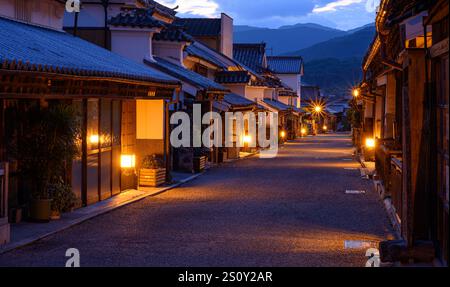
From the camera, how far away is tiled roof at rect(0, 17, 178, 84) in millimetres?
12328

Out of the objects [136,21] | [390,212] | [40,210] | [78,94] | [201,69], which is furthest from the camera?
[201,69]

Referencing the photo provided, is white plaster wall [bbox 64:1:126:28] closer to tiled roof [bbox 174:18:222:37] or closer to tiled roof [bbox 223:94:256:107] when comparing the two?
→ tiled roof [bbox 223:94:256:107]

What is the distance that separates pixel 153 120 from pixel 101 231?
1128 cm

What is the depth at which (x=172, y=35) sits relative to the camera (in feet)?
99.5

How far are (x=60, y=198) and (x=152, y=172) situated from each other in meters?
7.27

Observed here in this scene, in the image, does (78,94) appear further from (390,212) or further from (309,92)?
(309,92)

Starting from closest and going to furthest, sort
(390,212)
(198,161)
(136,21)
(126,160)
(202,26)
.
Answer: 1. (390,212)
2. (126,160)
3. (136,21)
4. (198,161)
5. (202,26)

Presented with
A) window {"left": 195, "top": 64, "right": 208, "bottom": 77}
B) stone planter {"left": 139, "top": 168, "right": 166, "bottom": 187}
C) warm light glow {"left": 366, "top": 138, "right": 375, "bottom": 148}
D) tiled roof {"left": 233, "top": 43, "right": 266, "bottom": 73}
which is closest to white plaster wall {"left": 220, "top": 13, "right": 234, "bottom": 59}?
window {"left": 195, "top": 64, "right": 208, "bottom": 77}

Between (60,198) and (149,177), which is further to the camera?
(149,177)

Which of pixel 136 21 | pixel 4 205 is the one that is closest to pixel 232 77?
pixel 136 21

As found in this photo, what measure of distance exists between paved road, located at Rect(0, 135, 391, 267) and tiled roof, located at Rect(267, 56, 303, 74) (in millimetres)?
72812

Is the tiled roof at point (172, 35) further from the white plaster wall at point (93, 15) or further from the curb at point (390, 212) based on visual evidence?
the curb at point (390, 212)
